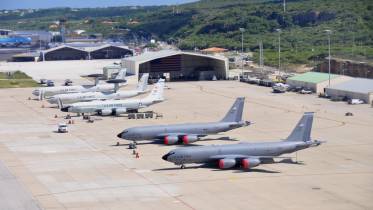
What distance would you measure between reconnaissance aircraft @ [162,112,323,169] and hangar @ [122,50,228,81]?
99.9 metres

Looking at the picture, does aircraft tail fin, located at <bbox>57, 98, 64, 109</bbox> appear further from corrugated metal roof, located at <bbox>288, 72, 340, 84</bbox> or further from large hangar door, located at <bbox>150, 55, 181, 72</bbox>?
large hangar door, located at <bbox>150, 55, 181, 72</bbox>

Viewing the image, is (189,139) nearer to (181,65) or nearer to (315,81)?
(315,81)

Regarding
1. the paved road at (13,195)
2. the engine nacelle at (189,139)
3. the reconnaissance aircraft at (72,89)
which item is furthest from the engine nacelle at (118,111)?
the paved road at (13,195)

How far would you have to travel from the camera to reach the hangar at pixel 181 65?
185 meters

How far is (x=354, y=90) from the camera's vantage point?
140875mm

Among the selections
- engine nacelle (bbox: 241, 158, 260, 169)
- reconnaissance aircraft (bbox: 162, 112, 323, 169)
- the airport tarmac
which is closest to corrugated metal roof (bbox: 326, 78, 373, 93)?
the airport tarmac

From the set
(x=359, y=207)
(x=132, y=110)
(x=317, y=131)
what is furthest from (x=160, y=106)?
(x=359, y=207)

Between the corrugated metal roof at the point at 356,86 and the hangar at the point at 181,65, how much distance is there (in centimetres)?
4188

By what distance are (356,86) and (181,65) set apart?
54.4 metres

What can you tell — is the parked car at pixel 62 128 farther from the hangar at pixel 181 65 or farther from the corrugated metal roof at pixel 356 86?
the hangar at pixel 181 65

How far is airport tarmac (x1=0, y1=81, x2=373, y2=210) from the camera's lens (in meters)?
70.4

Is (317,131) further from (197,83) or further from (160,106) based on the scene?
(197,83)

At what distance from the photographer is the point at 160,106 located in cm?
13900

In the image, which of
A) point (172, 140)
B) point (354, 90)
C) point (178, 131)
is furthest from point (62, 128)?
point (354, 90)
